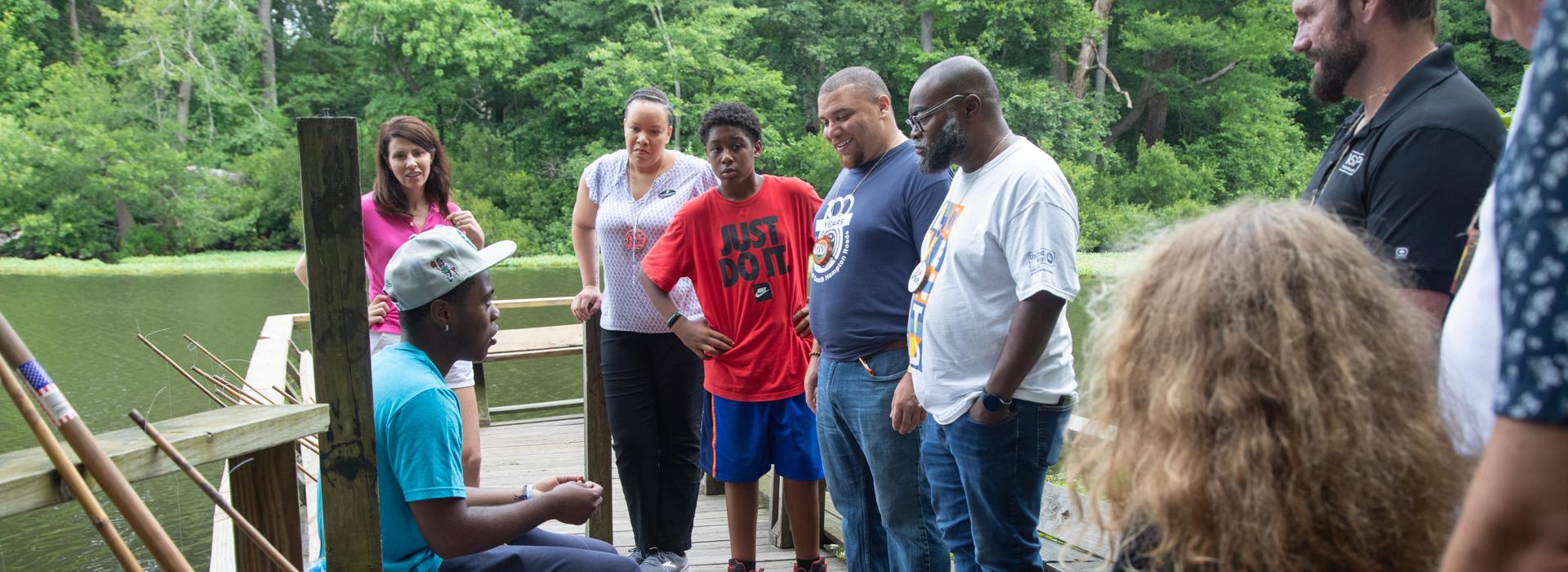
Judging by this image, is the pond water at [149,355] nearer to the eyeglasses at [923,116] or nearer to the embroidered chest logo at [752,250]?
the embroidered chest logo at [752,250]

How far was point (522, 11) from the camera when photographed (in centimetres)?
2536

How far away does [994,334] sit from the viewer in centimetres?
223

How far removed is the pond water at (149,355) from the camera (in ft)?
20.1

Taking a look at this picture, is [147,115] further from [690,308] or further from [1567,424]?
[1567,424]

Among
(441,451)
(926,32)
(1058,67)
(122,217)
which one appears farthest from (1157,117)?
(441,451)

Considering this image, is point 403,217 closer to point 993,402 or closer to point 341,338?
point 341,338

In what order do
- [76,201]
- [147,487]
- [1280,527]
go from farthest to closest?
[76,201], [147,487], [1280,527]

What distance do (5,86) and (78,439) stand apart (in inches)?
1069

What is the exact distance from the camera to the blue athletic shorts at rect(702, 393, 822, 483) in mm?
3199

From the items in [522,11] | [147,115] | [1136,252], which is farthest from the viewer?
[522,11]

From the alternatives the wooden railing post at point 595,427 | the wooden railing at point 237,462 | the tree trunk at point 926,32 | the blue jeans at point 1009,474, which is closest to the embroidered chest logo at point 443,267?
the wooden railing at point 237,462

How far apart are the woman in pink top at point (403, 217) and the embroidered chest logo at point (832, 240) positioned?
1148 millimetres

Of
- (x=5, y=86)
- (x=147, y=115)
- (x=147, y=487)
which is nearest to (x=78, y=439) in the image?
(x=147, y=487)

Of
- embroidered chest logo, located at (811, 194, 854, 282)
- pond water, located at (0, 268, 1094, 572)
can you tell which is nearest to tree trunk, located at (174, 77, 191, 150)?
pond water, located at (0, 268, 1094, 572)
